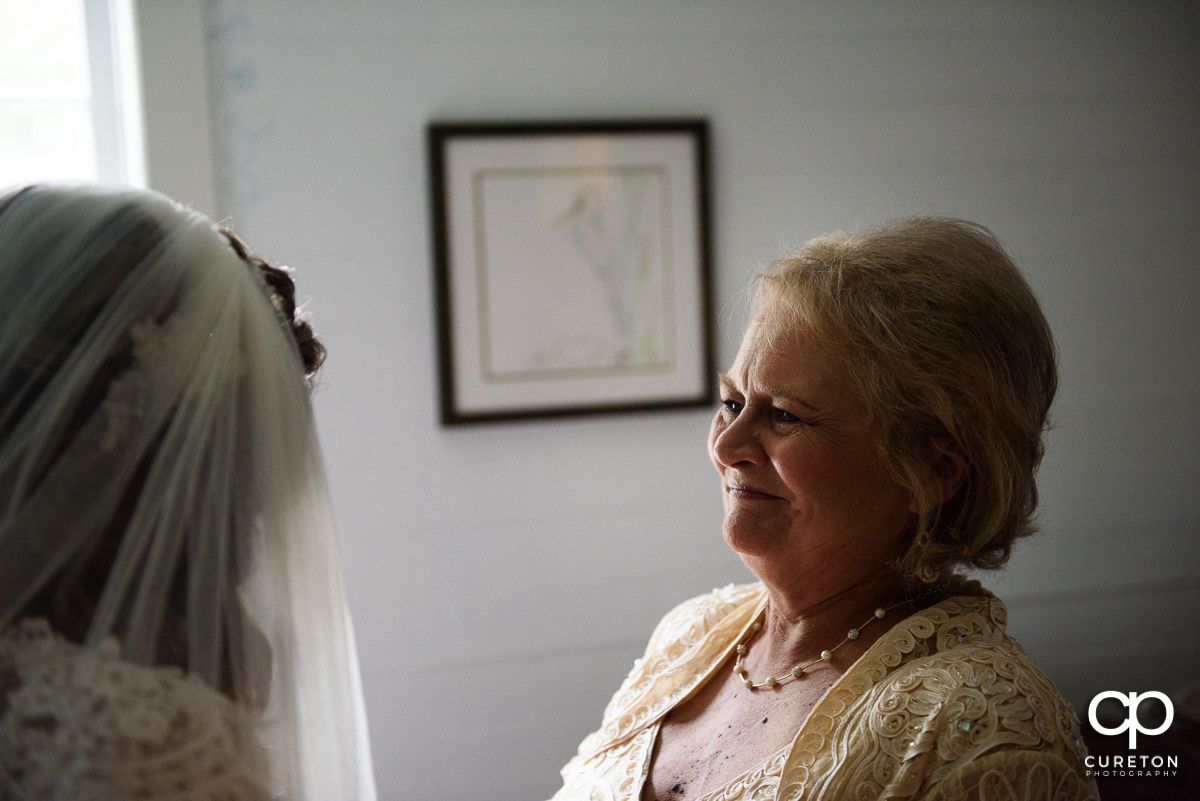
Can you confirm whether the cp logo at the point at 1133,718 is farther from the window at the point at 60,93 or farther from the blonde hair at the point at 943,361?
the window at the point at 60,93

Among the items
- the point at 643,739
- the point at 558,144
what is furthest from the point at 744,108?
the point at 643,739

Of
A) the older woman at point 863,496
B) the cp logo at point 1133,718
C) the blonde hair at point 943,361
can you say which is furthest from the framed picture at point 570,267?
the cp logo at point 1133,718

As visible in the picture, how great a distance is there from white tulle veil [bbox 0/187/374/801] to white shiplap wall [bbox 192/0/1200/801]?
1.39 meters

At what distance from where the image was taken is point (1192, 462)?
286 cm

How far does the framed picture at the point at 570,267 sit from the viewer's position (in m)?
2.31

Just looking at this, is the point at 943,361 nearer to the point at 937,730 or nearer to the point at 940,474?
Result: the point at 940,474

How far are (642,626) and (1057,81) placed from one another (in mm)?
1847

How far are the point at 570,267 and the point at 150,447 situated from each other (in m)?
1.60

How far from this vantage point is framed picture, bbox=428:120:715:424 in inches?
91.0

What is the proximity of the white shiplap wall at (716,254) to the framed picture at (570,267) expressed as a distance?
0.07 m

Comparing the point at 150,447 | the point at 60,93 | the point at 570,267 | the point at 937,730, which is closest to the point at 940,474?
the point at 937,730

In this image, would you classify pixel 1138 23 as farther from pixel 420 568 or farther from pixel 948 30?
pixel 420 568

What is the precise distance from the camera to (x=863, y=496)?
50.5 inches


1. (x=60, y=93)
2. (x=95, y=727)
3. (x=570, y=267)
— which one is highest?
(x=60, y=93)
